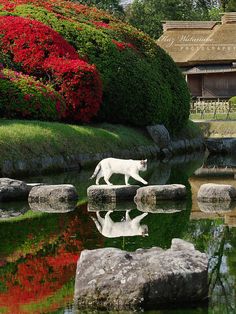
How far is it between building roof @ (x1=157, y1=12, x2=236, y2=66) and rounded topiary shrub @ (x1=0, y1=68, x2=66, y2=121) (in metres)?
33.8

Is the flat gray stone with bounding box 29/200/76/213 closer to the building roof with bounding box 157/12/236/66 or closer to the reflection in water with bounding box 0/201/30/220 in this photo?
the reflection in water with bounding box 0/201/30/220

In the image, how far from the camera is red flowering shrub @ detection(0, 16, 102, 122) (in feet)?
102

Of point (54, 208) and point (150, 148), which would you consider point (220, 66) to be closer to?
point (150, 148)

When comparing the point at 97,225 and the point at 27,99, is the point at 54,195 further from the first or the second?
the point at 27,99

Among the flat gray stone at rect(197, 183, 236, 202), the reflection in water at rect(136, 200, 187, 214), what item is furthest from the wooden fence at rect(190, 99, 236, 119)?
the reflection in water at rect(136, 200, 187, 214)

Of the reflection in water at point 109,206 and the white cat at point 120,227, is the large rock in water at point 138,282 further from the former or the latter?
the reflection in water at point 109,206

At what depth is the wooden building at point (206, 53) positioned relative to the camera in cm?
6225

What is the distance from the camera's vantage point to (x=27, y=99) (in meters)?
28.4

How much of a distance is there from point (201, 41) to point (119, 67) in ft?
106

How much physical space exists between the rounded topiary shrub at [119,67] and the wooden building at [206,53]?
24144 millimetres

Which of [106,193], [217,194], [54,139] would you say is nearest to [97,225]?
[106,193]

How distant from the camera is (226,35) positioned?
64562 millimetres

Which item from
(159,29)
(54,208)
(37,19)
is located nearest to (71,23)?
(37,19)

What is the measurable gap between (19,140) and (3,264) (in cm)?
1346
